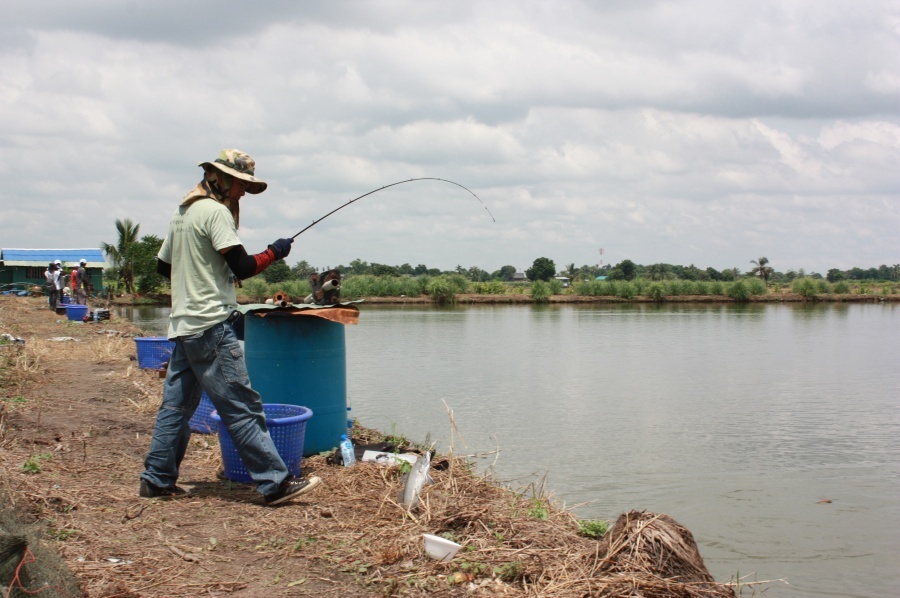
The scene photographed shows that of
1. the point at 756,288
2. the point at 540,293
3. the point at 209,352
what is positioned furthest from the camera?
the point at 756,288

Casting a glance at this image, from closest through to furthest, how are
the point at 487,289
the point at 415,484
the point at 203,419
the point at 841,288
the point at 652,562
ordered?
the point at 652,562
the point at 415,484
the point at 203,419
the point at 487,289
the point at 841,288

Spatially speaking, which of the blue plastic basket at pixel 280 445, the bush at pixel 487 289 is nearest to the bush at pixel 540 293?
the bush at pixel 487 289

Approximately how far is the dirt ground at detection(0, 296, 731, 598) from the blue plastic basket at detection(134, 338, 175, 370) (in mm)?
4089

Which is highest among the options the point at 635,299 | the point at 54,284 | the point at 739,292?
the point at 54,284

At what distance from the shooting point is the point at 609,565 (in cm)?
315

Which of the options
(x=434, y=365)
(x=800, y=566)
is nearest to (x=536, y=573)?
(x=800, y=566)

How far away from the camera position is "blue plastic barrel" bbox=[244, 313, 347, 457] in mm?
4918

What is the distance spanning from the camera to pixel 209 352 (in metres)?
3.81

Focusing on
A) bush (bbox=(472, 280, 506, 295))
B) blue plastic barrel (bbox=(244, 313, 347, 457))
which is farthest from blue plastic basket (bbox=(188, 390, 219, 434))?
bush (bbox=(472, 280, 506, 295))

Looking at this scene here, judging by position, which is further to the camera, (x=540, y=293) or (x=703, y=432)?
(x=540, y=293)

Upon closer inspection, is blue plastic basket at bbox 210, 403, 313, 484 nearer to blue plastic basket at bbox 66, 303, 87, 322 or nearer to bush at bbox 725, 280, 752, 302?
blue plastic basket at bbox 66, 303, 87, 322

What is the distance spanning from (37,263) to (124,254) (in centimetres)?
427

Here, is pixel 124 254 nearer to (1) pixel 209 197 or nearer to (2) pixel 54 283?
(2) pixel 54 283

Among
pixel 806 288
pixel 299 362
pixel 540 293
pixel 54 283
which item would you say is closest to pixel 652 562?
pixel 299 362
